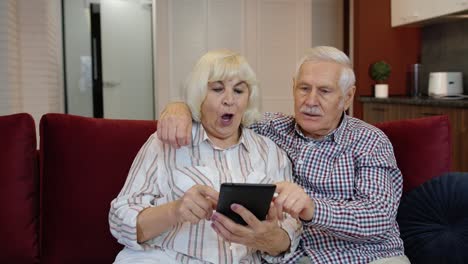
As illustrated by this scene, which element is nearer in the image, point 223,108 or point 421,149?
point 223,108

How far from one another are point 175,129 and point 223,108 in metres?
0.17

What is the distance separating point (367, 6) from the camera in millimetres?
4918

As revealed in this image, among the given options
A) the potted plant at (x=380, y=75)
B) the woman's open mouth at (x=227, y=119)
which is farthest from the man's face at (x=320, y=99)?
the potted plant at (x=380, y=75)

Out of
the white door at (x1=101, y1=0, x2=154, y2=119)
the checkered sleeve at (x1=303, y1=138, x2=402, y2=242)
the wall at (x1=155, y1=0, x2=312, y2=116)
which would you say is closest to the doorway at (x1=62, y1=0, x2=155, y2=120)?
the white door at (x1=101, y1=0, x2=154, y2=119)

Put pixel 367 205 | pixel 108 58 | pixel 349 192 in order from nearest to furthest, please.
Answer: pixel 367 205 → pixel 349 192 → pixel 108 58

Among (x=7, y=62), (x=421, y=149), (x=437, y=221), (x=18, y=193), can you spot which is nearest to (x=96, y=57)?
(x=7, y=62)

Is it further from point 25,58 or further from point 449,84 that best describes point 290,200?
point 25,58

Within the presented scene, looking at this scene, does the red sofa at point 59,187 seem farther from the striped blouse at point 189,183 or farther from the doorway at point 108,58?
the doorway at point 108,58

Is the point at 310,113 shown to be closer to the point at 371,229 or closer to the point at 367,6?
the point at 371,229

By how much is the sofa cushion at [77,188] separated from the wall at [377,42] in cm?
367

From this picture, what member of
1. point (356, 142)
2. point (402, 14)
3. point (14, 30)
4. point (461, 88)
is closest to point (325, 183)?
point (356, 142)

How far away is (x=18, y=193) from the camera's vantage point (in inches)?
62.9

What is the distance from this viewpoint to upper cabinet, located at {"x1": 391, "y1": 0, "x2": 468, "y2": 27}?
3775 millimetres

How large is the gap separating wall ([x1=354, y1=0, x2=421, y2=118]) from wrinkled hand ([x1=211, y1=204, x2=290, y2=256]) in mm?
3763
